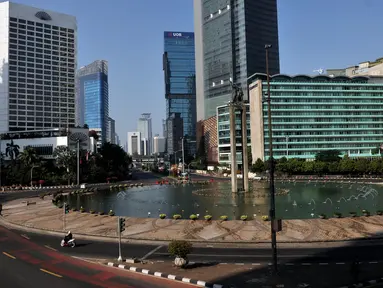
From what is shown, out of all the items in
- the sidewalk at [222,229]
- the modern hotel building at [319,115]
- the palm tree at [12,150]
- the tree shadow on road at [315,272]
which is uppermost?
the modern hotel building at [319,115]

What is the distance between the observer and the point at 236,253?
2981 cm

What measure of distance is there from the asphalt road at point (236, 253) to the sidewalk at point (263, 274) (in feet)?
6.68

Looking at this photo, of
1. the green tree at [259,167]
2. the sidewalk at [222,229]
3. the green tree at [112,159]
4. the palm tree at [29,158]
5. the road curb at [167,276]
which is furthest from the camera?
the green tree at [112,159]

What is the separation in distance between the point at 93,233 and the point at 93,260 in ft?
38.8

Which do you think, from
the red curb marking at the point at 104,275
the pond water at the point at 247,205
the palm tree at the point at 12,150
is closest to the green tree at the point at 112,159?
the palm tree at the point at 12,150

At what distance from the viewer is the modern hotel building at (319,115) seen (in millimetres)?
166500

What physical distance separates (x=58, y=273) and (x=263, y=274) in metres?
14.3

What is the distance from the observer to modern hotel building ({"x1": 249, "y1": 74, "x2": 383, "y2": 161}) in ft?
546

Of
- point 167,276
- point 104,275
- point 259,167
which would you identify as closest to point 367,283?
point 167,276

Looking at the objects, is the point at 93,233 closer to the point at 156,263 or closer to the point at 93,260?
the point at 93,260

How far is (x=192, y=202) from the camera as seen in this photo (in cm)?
6656

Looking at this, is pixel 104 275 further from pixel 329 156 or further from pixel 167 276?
pixel 329 156

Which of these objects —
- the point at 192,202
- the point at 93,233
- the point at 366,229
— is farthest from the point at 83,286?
the point at 192,202

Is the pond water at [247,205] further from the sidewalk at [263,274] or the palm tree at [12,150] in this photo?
the palm tree at [12,150]
